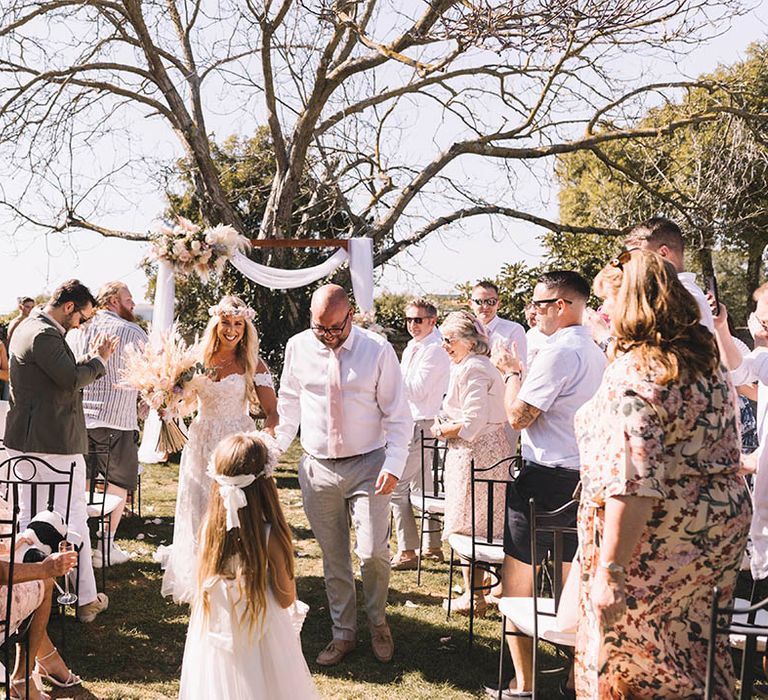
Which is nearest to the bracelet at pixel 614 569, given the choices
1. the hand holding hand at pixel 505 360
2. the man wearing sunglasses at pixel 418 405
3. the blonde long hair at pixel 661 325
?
the blonde long hair at pixel 661 325

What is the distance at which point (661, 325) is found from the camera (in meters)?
2.78

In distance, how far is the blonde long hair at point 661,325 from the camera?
9.00 ft

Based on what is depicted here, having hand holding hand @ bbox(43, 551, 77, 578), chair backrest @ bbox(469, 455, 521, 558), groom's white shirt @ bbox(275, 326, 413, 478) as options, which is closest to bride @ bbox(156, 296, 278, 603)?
groom's white shirt @ bbox(275, 326, 413, 478)

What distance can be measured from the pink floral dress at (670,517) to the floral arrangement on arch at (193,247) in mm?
7209

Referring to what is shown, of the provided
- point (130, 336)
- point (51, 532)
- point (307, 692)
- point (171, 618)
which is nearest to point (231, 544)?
point (307, 692)

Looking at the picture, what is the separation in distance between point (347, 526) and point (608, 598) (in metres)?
2.56

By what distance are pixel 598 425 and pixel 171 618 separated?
12.6ft

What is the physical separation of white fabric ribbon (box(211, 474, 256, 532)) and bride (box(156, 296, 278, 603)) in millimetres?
2250

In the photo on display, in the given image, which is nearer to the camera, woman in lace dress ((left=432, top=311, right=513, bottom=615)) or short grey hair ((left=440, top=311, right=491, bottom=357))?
woman in lace dress ((left=432, top=311, right=513, bottom=615))

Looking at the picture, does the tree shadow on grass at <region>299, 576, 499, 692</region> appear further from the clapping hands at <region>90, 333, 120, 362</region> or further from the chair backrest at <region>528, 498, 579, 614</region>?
the clapping hands at <region>90, 333, 120, 362</region>

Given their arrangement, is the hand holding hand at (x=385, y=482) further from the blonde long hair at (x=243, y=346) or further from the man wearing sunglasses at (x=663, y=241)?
the man wearing sunglasses at (x=663, y=241)

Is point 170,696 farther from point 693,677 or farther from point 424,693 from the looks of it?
point 693,677

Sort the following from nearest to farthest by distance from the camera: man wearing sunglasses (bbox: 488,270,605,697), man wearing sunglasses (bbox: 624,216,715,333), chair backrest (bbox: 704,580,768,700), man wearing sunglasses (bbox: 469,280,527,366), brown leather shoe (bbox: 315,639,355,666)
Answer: chair backrest (bbox: 704,580,768,700) → man wearing sunglasses (bbox: 624,216,715,333) → man wearing sunglasses (bbox: 488,270,605,697) → brown leather shoe (bbox: 315,639,355,666) → man wearing sunglasses (bbox: 469,280,527,366)

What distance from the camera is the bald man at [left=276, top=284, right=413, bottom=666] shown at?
16.3 ft
